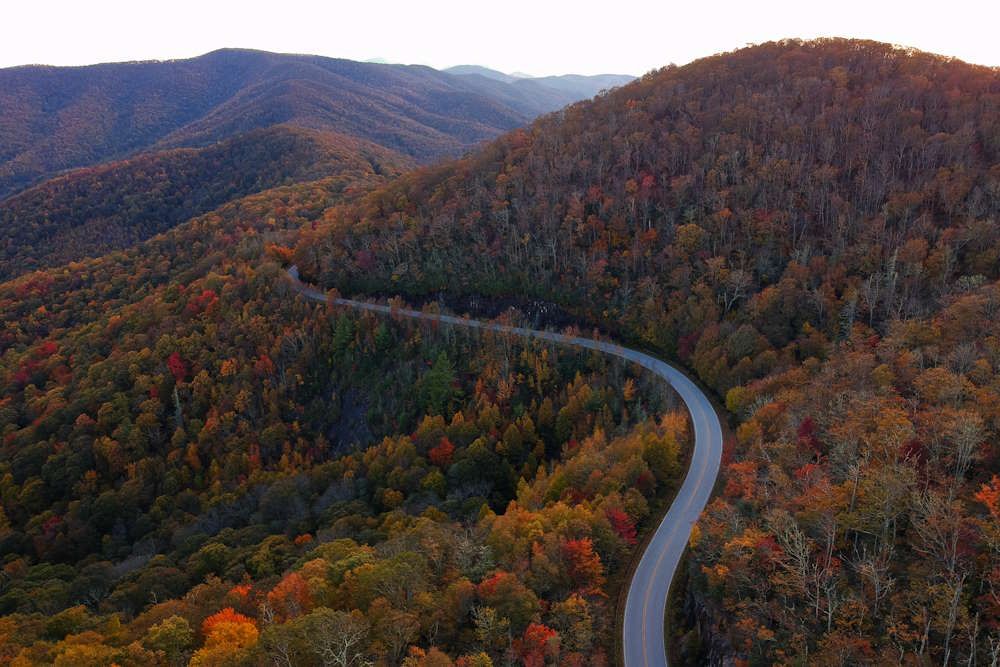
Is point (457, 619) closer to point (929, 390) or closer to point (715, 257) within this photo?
point (929, 390)

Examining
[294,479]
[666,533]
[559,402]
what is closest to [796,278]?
[559,402]

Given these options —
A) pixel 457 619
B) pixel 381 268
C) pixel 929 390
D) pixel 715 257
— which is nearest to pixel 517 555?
pixel 457 619

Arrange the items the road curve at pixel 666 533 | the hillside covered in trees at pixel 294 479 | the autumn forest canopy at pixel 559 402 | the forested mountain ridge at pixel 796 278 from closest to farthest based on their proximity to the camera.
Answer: the forested mountain ridge at pixel 796 278
the autumn forest canopy at pixel 559 402
the hillside covered in trees at pixel 294 479
the road curve at pixel 666 533

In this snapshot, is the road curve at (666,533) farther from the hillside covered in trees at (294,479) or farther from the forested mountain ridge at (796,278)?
the forested mountain ridge at (796,278)

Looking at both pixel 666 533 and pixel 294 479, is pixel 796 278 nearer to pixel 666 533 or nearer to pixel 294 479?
pixel 666 533

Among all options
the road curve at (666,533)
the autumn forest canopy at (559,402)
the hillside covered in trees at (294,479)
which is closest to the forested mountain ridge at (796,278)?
the autumn forest canopy at (559,402)

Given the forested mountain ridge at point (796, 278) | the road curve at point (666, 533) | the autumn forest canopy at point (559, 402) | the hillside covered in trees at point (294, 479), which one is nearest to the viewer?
the forested mountain ridge at point (796, 278)
